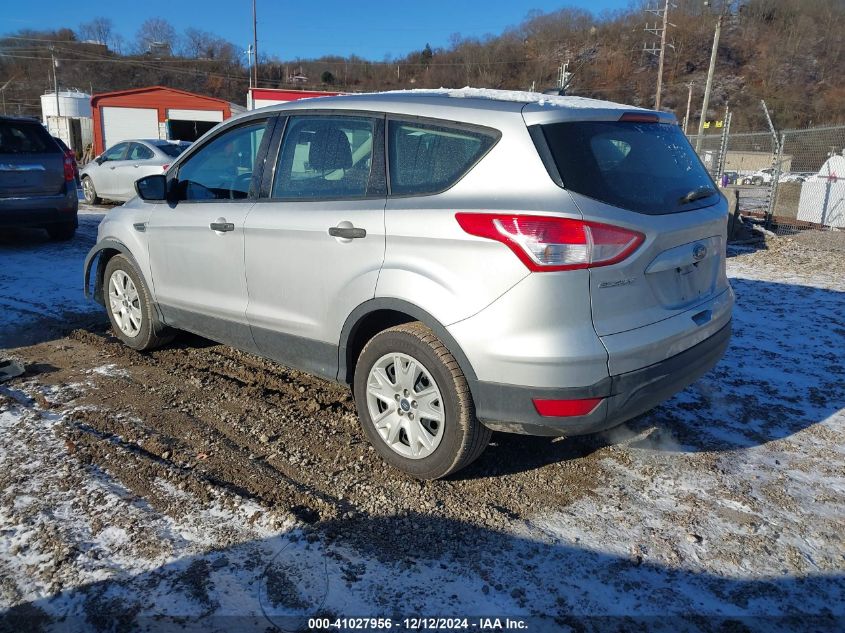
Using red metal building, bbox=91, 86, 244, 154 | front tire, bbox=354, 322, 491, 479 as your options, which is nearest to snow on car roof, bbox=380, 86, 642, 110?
front tire, bbox=354, 322, 491, 479

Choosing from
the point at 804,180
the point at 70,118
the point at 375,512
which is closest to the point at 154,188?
the point at 375,512

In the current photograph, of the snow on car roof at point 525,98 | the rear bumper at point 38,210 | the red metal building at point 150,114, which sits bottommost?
the rear bumper at point 38,210

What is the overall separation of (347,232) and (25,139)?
7.59 meters

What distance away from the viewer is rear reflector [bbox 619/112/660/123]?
3180mm

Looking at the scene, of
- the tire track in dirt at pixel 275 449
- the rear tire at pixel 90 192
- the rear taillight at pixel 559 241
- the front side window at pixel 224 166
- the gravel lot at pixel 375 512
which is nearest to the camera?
the gravel lot at pixel 375 512

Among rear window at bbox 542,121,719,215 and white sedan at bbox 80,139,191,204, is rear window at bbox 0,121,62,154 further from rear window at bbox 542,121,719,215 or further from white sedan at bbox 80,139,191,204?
rear window at bbox 542,121,719,215

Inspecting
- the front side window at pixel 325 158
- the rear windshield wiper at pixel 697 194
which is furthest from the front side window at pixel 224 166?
the rear windshield wiper at pixel 697 194

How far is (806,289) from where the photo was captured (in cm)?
763

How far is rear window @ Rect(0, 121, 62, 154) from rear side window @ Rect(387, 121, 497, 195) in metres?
7.46

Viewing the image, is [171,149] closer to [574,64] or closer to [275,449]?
[275,449]

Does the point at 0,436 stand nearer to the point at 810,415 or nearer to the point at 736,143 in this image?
the point at 810,415

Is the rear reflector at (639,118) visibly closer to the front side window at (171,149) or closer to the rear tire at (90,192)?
the front side window at (171,149)

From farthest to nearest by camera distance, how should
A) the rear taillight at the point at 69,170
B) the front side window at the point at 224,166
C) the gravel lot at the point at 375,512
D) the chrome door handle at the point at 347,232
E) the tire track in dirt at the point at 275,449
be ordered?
the rear taillight at the point at 69,170 → the front side window at the point at 224,166 → the chrome door handle at the point at 347,232 → the tire track in dirt at the point at 275,449 → the gravel lot at the point at 375,512

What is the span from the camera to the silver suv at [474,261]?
2.71 meters
